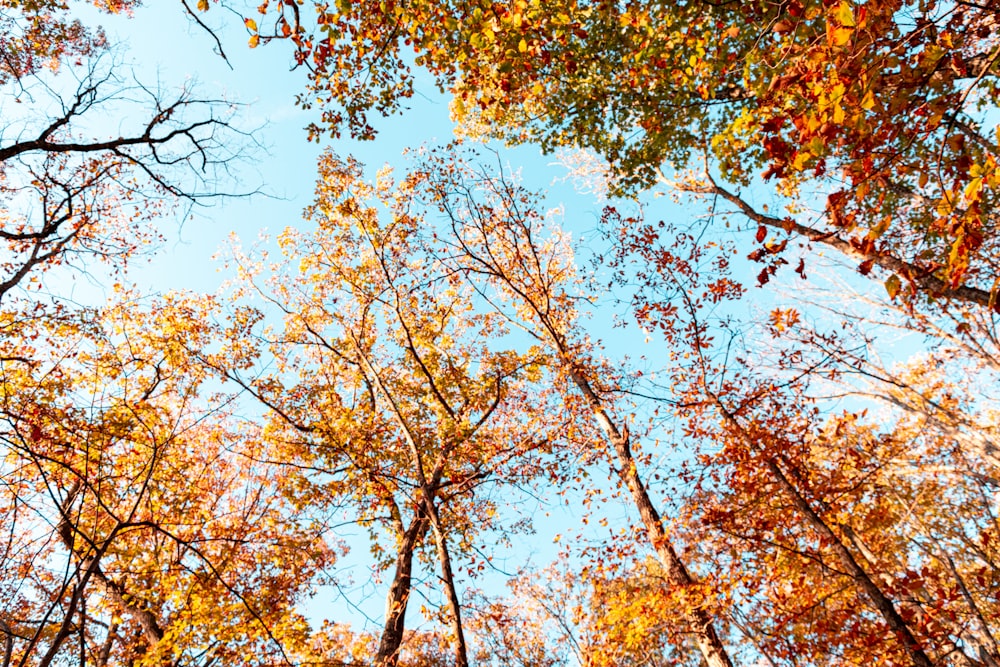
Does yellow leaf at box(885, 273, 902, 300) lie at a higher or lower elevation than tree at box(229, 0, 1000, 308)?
lower

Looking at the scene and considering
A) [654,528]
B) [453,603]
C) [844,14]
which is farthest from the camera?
[654,528]

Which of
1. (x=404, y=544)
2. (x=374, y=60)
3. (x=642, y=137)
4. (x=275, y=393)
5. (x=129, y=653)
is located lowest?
(x=129, y=653)

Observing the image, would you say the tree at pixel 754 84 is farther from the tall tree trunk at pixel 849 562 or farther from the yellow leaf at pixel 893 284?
the tall tree trunk at pixel 849 562

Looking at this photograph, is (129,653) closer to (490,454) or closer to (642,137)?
(490,454)

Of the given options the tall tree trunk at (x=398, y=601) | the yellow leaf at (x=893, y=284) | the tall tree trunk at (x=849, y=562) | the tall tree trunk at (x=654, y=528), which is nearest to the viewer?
the yellow leaf at (x=893, y=284)

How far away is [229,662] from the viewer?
8.98 meters

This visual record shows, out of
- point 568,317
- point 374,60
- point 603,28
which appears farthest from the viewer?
point 568,317

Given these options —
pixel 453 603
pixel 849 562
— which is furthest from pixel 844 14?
pixel 849 562

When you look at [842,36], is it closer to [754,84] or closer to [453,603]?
[754,84]

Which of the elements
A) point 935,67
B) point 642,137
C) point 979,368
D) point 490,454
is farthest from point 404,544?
point 979,368

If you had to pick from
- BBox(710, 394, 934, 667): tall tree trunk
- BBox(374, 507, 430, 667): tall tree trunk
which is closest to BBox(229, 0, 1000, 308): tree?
BBox(710, 394, 934, 667): tall tree trunk

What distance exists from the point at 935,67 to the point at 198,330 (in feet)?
41.3

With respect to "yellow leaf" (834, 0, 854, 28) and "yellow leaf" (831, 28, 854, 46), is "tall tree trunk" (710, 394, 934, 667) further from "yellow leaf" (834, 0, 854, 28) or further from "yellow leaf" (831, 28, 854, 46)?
"yellow leaf" (834, 0, 854, 28)

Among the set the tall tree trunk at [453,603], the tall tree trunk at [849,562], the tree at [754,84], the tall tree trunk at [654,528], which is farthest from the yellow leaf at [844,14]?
the tall tree trunk at [654,528]
